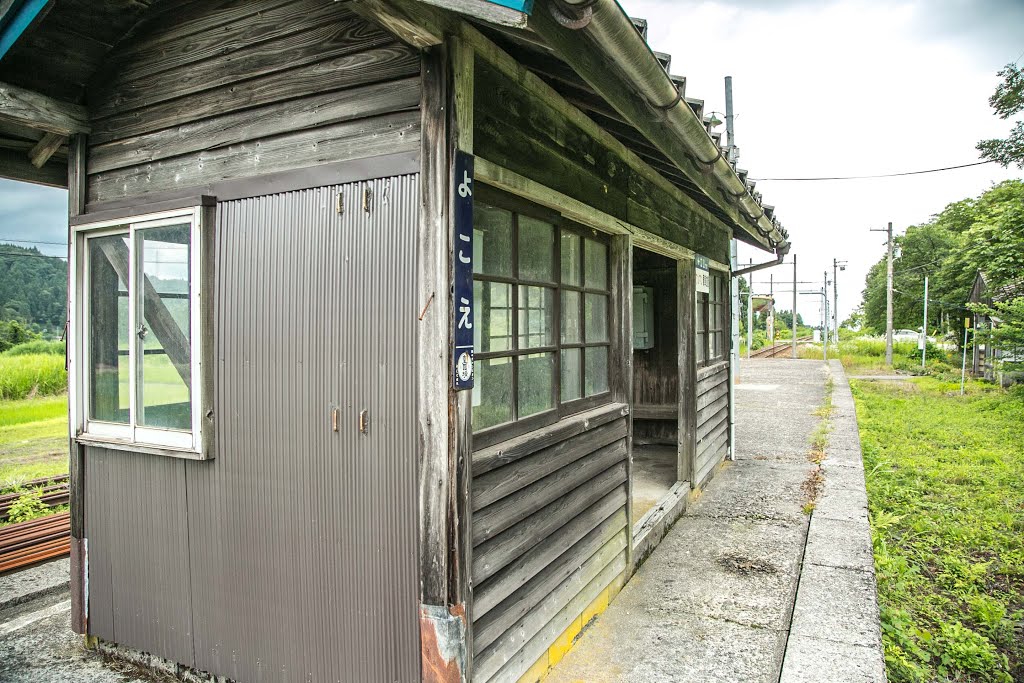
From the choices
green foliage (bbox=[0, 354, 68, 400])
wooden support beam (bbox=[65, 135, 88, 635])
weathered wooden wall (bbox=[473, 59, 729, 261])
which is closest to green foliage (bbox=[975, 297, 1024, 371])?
weathered wooden wall (bbox=[473, 59, 729, 261])

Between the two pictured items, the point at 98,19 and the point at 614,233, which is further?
the point at 614,233

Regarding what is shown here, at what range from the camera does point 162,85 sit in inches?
119

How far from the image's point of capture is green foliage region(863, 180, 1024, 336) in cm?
1631

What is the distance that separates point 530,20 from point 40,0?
2078mm

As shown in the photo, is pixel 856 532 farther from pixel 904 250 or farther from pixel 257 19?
pixel 904 250

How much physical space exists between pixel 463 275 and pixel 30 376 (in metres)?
13.0

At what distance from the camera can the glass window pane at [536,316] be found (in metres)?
3.04

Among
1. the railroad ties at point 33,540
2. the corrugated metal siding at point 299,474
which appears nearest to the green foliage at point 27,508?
the railroad ties at point 33,540

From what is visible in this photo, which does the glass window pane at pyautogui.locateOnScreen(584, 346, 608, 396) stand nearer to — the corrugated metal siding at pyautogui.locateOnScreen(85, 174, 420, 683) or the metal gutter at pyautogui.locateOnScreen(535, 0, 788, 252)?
the metal gutter at pyautogui.locateOnScreen(535, 0, 788, 252)

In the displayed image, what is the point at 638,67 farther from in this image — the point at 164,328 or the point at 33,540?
the point at 33,540

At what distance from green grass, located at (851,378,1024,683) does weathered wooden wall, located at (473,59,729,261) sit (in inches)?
121

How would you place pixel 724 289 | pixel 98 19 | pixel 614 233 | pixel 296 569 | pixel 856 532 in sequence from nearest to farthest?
pixel 296 569, pixel 98 19, pixel 614 233, pixel 856 532, pixel 724 289

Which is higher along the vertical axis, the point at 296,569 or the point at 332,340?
the point at 332,340

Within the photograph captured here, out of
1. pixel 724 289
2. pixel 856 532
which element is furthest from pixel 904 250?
pixel 856 532
